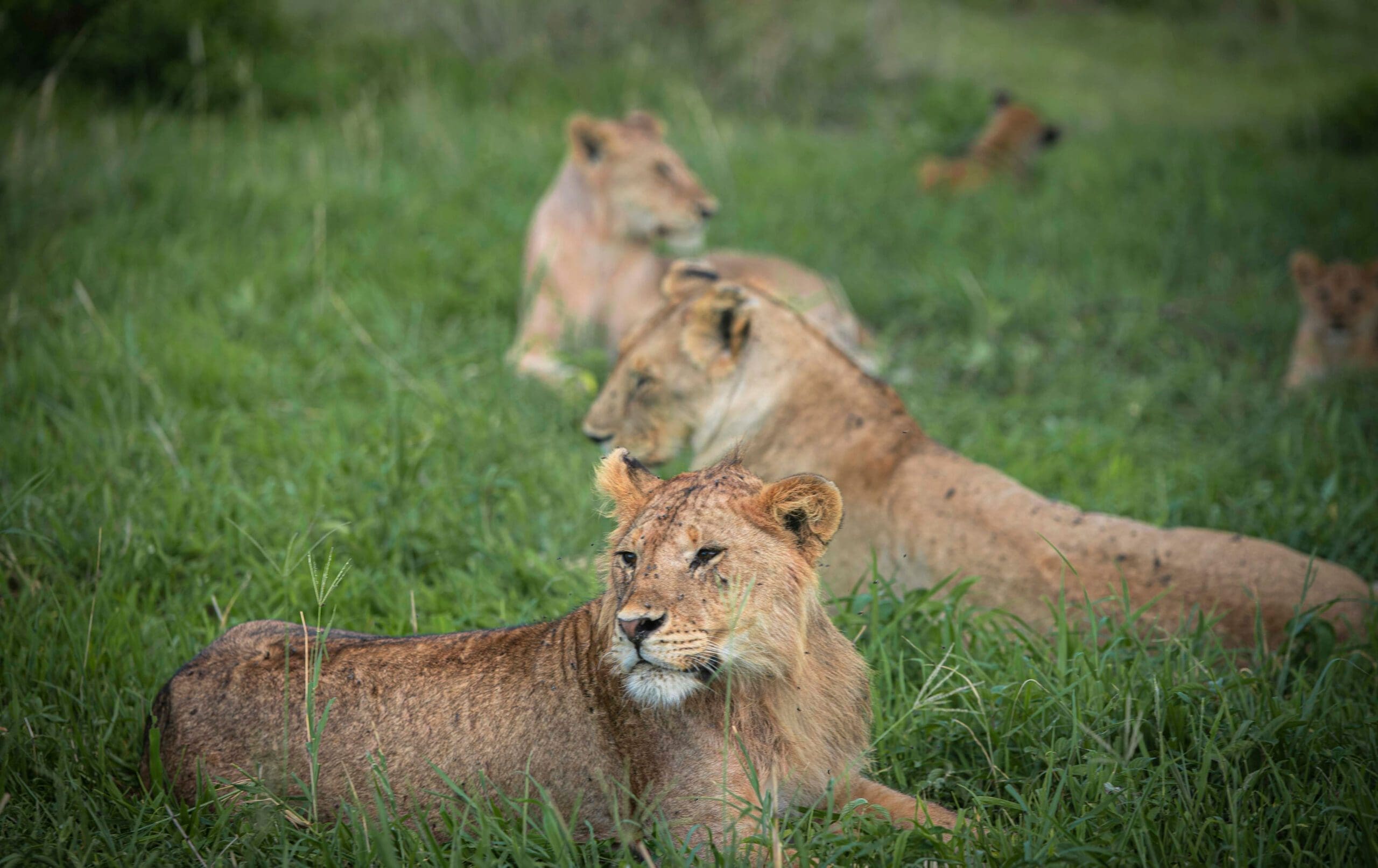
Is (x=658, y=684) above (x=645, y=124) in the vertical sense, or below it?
below

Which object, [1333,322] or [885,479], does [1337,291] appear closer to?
[1333,322]

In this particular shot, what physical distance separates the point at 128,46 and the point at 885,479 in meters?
7.72

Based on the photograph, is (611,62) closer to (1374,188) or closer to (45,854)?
(1374,188)

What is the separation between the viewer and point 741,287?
14.5 feet

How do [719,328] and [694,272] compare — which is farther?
[694,272]

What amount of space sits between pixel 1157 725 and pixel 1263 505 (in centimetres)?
235

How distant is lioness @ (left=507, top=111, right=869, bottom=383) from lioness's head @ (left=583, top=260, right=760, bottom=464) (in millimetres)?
2102

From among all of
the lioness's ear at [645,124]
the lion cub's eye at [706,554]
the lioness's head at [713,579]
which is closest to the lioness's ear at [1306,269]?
the lioness's ear at [645,124]

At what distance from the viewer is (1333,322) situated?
6.81 meters

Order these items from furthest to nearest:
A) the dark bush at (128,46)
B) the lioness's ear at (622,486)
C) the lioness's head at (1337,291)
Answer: the dark bush at (128,46) < the lioness's head at (1337,291) < the lioness's ear at (622,486)

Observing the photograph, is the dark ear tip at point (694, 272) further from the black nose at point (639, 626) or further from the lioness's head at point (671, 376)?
the black nose at point (639, 626)

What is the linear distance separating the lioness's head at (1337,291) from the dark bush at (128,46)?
7.68 m

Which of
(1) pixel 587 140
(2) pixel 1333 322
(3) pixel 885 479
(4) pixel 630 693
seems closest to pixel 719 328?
(3) pixel 885 479

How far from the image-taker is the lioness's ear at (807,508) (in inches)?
97.0
